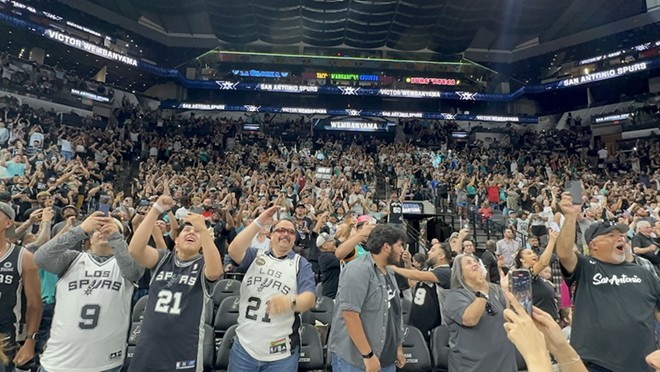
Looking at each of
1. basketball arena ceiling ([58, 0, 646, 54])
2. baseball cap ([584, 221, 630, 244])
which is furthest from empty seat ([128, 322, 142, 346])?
basketball arena ceiling ([58, 0, 646, 54])

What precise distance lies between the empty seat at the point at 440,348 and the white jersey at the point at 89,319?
275 cm

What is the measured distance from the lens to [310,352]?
3648 mm

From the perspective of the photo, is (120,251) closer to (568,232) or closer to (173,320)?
(173,320)

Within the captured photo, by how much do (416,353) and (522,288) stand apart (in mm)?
2326

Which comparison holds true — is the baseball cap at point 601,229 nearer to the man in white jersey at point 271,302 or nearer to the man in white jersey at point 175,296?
the man in white jersey at point 271,302

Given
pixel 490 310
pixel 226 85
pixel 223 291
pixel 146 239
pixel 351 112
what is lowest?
pixel 223 291

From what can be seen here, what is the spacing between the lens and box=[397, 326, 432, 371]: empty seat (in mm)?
3615

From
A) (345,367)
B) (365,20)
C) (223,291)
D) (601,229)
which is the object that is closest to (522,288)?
(345,367)

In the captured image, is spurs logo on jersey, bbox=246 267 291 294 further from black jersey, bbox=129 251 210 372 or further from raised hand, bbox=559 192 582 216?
raised hand, bbox=559 192 582 216

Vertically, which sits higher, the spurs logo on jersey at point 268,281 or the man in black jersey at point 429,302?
the spurs logo on jersey at point 268,281

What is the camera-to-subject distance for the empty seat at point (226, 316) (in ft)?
13.4

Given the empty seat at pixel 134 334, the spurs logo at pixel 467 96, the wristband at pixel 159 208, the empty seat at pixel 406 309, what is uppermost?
the spurs logo at pixel 467 96

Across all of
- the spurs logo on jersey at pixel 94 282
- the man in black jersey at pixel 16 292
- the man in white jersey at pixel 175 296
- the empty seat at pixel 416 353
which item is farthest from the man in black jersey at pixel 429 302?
the man in black jersey at pixel 16 292

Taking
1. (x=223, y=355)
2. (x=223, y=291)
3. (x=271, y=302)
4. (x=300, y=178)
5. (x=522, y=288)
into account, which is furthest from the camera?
(x=300, y=178)
